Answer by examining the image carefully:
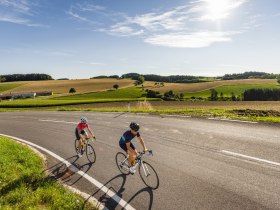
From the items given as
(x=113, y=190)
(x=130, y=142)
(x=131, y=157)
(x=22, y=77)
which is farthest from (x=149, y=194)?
(x=22, y=77)

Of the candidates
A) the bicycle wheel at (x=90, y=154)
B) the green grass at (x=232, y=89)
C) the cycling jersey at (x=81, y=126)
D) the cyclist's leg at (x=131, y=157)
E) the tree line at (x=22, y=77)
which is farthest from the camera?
the tree line at (x=22, y=77)

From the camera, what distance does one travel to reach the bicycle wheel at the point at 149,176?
853cm

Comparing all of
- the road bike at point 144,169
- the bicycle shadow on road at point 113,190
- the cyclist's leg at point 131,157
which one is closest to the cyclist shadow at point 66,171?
the bicycle shadow on road at point 113,190

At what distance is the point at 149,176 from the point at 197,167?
1792 millimetres

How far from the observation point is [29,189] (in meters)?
Answer: 8.31

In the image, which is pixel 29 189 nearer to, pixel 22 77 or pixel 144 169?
pixel 144 169

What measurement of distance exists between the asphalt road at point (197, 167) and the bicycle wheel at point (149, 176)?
0.18 metres

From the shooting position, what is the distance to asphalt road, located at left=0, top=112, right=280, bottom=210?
7.35 meters

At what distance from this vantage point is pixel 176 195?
7691 millimetres

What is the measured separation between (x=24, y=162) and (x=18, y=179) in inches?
84.2

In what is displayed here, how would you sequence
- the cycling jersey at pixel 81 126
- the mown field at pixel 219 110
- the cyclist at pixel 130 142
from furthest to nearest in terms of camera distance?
1. the mown field at pixel 219 110
2. the cycling jersey at pixel 81 126
3. the cyclist at pixel 130 142

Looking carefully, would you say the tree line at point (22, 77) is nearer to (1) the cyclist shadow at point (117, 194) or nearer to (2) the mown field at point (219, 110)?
(2) the mown field at point (219, 110)

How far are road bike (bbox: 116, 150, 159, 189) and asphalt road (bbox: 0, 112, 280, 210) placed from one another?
0.20 meters

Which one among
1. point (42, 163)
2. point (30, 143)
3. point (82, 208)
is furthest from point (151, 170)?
point (30, 143)
